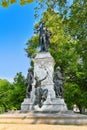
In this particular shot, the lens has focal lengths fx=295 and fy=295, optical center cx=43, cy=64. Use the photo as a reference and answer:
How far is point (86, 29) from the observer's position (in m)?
14.3

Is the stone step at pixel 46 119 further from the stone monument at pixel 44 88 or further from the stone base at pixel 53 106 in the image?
the stone base at pixel 53 106

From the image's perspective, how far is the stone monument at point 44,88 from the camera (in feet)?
61.2

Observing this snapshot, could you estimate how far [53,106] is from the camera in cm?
1955

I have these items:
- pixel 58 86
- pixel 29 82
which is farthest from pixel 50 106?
pixel 29 82

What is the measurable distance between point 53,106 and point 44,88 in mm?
1513

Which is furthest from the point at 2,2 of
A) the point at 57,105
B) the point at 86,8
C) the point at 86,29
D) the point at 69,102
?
the point at 69,102

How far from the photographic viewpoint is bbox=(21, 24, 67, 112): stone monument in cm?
1864

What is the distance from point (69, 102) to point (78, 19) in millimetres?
21489

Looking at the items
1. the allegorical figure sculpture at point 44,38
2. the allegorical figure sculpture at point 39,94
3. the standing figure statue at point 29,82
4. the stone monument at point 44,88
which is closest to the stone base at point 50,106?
the stone monument at point 44,88

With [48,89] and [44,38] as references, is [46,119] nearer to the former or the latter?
[48,89]

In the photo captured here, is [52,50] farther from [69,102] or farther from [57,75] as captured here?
[57,75]

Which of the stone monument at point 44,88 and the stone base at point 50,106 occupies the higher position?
the stone monument at point 44,88

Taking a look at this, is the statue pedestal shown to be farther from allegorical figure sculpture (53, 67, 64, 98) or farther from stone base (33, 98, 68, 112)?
allegorical figure sculpture (53, 67, 64, 98)

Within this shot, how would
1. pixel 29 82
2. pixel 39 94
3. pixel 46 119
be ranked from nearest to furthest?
1. pixel 46 119
2. pixel 39 94
3. pixel 29 82
